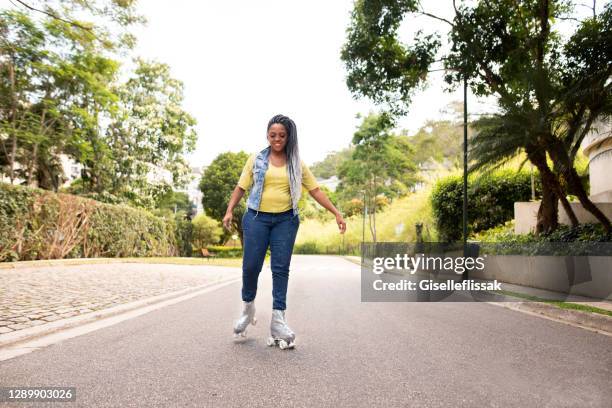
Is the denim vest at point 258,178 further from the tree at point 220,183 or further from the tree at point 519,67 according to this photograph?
the tree at point 220,183

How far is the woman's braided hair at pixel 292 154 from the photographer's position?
4359 millimetres

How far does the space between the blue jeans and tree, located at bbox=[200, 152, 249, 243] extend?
43319mm

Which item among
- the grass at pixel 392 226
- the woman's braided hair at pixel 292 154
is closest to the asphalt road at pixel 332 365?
the woman's braided hair at pixel 292 154

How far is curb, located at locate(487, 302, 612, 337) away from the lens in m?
5.75

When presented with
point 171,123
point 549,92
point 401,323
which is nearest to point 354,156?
point 171,123

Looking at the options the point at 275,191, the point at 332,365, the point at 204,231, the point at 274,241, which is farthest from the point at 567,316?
the point at 204,231

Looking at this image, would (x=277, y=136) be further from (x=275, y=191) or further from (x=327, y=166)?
(x=327, y=166)

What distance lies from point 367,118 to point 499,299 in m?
25.8

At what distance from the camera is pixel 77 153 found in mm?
22625

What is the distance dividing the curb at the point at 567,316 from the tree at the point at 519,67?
3.54 m

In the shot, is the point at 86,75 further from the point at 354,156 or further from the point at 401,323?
the point at 354,156

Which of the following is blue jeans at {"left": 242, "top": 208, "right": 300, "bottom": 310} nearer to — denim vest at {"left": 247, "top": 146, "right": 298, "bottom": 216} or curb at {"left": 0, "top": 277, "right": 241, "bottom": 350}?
denim vest at {"left": 247, "top": 146, "right": 298, "bottom": 216}

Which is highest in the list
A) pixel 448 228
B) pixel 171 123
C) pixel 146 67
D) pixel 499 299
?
pixel 146 67

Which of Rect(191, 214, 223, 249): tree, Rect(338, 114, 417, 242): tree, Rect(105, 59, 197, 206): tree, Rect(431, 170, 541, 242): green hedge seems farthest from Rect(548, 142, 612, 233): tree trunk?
Rect(191, 214, 223, 249): tree
